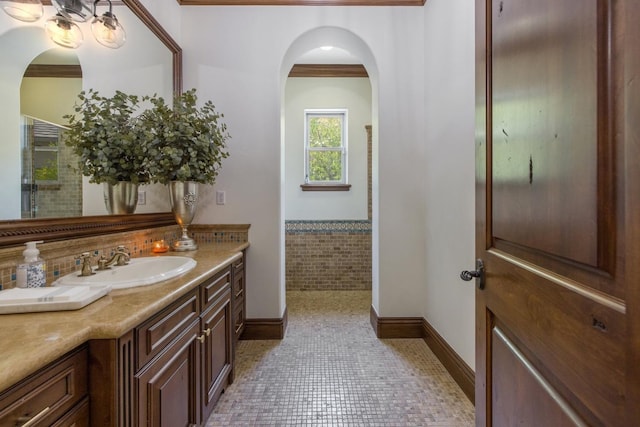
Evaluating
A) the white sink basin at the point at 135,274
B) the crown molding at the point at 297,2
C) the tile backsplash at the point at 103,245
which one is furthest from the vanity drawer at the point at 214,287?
the crown molding at the point at 297,2

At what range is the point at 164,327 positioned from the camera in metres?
0.99

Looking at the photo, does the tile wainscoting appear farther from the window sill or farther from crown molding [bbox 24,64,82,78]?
crown molding [bbox 24,64,82,78]

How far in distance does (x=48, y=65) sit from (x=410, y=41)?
2304 millimetres

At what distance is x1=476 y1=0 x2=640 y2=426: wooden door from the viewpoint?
0.45 meters

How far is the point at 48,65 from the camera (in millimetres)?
1183

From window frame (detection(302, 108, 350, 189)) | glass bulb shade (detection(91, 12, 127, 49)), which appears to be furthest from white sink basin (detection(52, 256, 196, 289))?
window frame (detection(302, 108, 350, 189))

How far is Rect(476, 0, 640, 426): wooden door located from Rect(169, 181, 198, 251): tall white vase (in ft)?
5.62

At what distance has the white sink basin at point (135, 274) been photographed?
3.44 feet

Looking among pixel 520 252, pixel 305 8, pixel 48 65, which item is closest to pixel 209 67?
pixel 305 8

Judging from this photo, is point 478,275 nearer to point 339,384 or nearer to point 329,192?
point 339,384

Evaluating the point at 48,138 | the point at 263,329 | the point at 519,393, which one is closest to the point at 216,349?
the point at 263,329

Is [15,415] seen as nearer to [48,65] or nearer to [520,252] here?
[520,252]

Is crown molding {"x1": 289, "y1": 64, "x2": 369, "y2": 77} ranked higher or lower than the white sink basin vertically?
higher

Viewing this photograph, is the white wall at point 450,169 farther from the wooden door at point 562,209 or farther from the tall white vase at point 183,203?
the tall white vase at point 183,203
